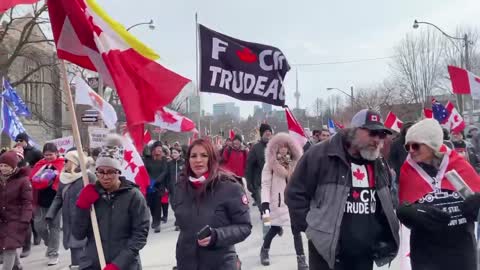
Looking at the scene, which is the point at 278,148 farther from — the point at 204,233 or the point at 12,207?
the point at 204,233

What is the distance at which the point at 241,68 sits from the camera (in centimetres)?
666

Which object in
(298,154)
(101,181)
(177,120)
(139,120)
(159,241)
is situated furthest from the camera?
(177,120)

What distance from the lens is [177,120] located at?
484 inches

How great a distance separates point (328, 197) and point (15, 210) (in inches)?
185

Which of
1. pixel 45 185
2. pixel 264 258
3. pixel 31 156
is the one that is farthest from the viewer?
pixel 31 156

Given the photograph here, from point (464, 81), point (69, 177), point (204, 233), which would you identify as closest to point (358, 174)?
point (204, 233)

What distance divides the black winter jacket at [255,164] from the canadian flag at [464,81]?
4.32m

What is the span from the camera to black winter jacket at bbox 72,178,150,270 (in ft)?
14.0

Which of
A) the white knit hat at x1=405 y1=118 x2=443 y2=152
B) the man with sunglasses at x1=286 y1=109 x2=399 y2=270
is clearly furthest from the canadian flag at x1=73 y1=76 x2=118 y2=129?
the white knit hat at x1=405 y1=118 x2=443 y2=152

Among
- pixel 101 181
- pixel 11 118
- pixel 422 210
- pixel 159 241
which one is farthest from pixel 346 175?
pixel 11 118

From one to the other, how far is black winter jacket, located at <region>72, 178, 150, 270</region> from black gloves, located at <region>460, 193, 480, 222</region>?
2.47 metres

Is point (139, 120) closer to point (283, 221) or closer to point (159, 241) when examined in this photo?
point (283, 221)

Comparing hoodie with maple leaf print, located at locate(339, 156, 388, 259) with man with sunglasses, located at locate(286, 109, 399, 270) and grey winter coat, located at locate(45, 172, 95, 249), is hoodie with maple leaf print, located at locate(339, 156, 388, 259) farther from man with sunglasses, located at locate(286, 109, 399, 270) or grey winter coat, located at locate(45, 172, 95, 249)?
grey winter coat, located at locate(45, 172, 95, 249)

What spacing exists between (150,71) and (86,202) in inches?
45.1
